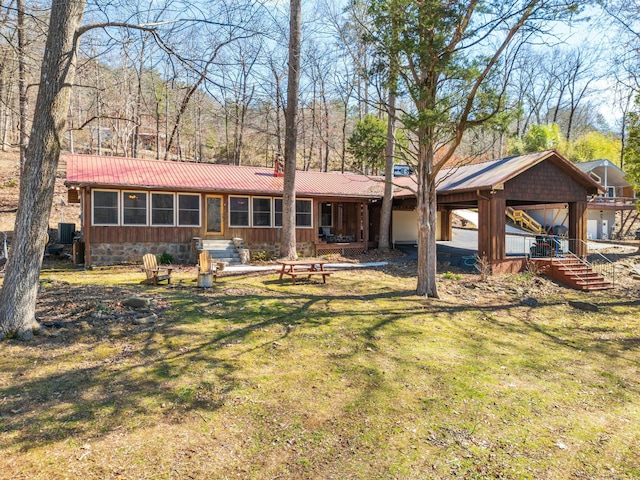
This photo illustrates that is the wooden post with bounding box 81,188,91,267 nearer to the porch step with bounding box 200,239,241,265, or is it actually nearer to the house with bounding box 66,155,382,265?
the house with bounding box 66,155,382,265

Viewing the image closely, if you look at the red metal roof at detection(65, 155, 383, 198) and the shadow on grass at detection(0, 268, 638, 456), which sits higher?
the red metal roof at detection(65, 155, 383, 198)

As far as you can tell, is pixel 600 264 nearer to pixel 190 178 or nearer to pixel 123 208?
pixel 190 178

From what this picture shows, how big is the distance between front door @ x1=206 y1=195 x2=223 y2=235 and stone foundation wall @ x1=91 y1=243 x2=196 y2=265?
110cm

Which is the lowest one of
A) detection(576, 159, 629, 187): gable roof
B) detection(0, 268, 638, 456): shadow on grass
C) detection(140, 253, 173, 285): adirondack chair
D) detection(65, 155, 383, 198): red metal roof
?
detection(0, 268, 638, 456): shadow on grass

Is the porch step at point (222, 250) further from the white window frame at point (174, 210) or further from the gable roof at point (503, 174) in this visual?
the gable roof at point (503, 174)

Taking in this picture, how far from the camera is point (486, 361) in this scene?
6.49 m

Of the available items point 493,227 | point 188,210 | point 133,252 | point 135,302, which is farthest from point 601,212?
point 135,302

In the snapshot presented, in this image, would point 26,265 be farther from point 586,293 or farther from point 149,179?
point 586,293

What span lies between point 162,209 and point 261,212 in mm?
3782

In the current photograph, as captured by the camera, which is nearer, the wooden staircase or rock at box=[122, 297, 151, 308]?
rock at box=[122, 297, 151, 308]

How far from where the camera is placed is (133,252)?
14695mm

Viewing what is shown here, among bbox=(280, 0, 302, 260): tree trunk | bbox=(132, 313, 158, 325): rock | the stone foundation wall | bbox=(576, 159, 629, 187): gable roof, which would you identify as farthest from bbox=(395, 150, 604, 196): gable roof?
bbox=(576, 159, 629, 187): gable roof

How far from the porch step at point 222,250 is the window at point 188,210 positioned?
90 cm

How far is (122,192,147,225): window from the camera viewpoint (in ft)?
48.1
